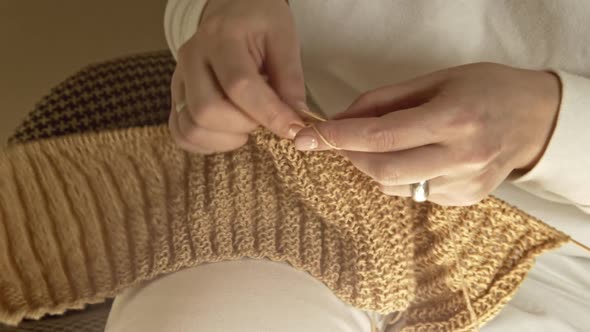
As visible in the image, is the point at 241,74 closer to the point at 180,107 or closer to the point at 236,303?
the point at 180,107

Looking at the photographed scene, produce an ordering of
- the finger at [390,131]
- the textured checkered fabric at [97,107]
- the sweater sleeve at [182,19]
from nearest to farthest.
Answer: the finger at [390,131] < the sweater sleeve at [182,19] < the textured checkered fabric at [97,107]

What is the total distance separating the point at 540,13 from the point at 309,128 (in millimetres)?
297

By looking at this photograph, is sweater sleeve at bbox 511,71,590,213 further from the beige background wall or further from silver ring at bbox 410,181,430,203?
the beige background wall

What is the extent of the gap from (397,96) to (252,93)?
0.48 feet

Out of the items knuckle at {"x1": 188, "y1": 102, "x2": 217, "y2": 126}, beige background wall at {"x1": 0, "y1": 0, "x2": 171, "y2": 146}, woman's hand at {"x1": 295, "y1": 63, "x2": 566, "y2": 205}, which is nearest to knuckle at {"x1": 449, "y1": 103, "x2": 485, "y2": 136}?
woman's hand at {"x1": 295, "y1": 63, "x2": 566, "y2": 205}

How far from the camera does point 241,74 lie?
1.77 ft

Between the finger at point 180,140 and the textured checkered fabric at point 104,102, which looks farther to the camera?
the textured checkered fabric at point 104,102

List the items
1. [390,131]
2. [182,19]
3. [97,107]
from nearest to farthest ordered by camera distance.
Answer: [390,131], [182,19], [97,107]

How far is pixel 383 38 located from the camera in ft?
2.14

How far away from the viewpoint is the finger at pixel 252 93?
1.76 feet

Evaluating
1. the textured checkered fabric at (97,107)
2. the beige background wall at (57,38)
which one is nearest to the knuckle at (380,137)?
the textured checkered fabric at (97,107)

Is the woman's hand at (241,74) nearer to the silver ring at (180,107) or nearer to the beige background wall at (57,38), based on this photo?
the silver ring at (180,107)

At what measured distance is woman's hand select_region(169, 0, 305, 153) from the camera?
542mm

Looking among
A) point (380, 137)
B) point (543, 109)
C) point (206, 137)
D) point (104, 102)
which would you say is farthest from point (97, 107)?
point (543, 109)
